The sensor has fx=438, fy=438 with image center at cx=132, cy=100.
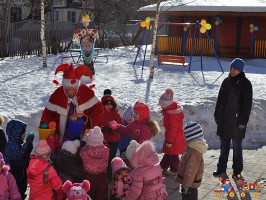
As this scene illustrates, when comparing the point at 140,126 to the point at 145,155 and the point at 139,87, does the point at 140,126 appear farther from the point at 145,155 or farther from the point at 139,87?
the point at 139,87

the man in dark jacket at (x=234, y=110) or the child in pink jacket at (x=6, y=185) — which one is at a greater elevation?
the man in dark jacket at (x=234, y=110)

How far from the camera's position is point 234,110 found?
6.52 m

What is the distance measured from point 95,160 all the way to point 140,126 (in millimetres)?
1303

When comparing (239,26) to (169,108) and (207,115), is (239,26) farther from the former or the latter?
(169,108)

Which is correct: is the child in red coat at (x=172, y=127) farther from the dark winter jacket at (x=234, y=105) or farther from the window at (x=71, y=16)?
the window at (x=71, y=16)

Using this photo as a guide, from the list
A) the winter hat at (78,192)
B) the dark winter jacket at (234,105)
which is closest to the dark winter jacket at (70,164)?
the winter hat at (78,192)

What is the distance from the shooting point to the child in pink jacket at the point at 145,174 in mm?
4711

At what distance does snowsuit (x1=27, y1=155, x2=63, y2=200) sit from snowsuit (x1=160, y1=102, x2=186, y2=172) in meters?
2.32

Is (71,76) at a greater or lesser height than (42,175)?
greater

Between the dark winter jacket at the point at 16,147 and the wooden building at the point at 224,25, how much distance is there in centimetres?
1623

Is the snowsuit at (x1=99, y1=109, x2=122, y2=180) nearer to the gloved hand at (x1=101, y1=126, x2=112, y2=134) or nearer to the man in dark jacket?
the gloved hand at (x1=101, y1=126, x2=112, y2=134)

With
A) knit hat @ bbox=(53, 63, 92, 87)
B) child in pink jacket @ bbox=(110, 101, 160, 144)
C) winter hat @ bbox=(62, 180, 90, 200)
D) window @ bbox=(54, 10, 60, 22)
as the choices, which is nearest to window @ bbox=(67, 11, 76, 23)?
window @ bbox=(54, 10, 60, 22)

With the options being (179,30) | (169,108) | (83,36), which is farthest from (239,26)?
(169,108)

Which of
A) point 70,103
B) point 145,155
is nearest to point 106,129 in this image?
point 70,103
